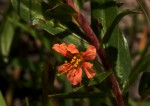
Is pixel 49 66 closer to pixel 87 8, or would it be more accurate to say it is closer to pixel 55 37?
pixel 55 37

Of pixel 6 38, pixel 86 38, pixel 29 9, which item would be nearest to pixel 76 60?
pixel 86 38

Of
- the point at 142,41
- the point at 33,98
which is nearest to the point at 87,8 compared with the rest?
the point at 142,41

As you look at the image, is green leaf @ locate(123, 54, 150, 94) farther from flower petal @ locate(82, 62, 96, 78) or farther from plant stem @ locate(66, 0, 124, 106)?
flower petal @ locate(82, 62, 96, 78)

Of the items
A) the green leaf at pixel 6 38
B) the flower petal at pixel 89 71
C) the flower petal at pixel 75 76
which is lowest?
the green leaf at pixel 6 38

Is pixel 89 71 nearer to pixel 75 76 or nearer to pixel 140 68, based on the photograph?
pixel 75 76

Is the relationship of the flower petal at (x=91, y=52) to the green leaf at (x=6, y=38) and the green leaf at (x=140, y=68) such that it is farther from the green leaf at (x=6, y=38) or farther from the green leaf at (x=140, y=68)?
the green leaf at (x=6, y=38)

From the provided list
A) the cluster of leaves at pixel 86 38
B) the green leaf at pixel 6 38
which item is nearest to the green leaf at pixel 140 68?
the cluster of leaves at pixel 86 38
